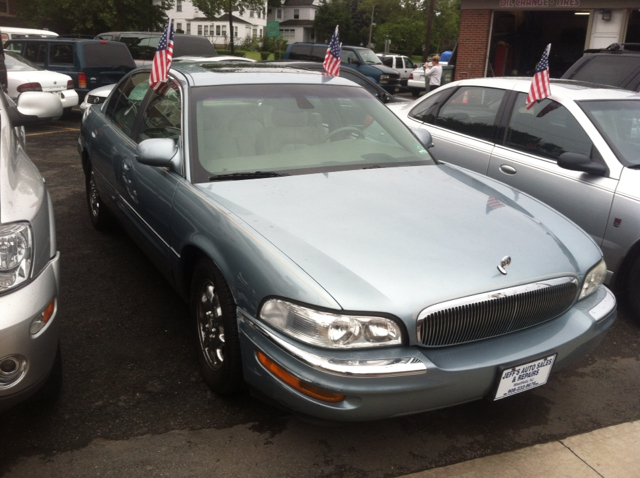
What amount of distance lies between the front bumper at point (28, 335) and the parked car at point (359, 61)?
19.7 m

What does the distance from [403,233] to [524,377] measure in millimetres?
833

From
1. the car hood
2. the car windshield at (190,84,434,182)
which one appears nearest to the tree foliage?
the car windshield at (190,84,434,182)

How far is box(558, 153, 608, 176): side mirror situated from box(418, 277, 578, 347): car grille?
1829mm

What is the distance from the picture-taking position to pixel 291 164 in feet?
12.1

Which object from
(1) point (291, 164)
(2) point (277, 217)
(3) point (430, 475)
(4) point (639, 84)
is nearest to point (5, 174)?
(2) point (277, 217)

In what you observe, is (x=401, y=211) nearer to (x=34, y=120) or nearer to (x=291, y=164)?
(x=291, y=164)

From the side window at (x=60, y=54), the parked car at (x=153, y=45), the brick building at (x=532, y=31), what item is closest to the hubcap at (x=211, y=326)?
the side window at (x=60, y=54)

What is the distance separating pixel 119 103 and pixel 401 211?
3.02m

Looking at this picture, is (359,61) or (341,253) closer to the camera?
(341,253)

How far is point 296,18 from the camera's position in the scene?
85.2m

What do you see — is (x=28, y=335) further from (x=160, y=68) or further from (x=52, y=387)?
(x=160, y=68)

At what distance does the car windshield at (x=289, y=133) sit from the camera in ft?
11.9

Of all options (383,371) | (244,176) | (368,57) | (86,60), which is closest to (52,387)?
(244,176)

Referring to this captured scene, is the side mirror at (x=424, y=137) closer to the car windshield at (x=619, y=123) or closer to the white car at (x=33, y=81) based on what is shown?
the car windshield at (x=619, y=123)
